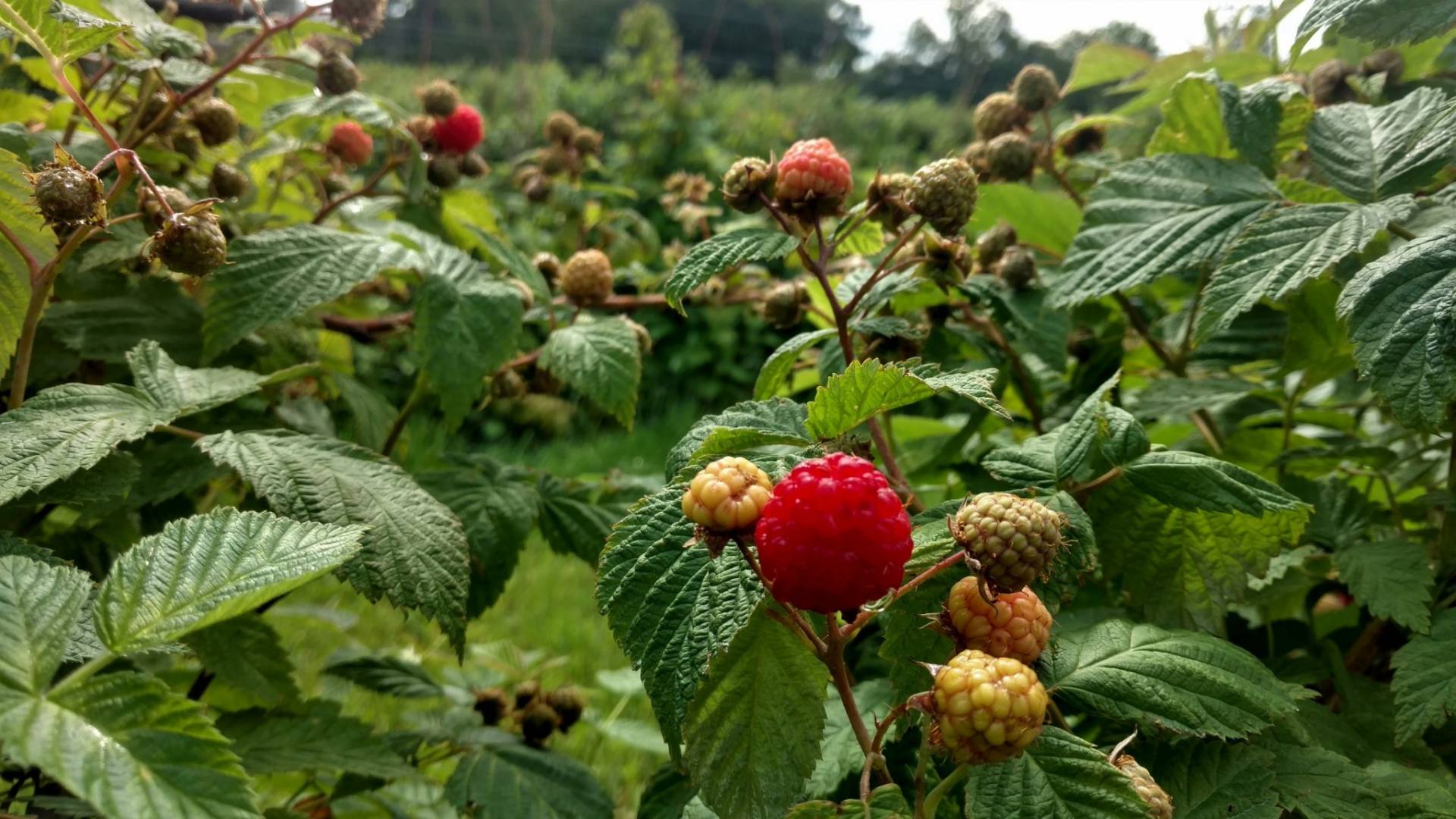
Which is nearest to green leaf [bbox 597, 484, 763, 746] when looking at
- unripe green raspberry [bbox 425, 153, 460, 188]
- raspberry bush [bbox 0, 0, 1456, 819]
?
raspberry bush [bbox 0, 0, 1456, 819]

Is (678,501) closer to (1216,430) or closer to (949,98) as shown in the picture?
(1216,430)

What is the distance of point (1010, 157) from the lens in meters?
1.09

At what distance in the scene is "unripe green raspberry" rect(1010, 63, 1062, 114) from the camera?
1.12 meters

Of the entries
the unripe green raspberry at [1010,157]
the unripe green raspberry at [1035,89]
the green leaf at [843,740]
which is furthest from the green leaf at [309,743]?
the unripe green raspberry at [1035,89]

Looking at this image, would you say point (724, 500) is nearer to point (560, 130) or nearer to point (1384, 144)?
point (1384, 144)

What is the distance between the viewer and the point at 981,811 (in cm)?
54

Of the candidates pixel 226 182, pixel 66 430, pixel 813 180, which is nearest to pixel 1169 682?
pixel 813 180

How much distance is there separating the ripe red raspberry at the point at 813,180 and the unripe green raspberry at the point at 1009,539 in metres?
0.30

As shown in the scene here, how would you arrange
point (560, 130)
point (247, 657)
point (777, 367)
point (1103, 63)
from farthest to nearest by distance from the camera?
1. point (560, 130)
2. point (1103, 63)
3. point (247, 657)
4. point (777, 367)

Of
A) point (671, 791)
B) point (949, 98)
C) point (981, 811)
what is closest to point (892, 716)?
point (981, 811)

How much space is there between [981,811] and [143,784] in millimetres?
415

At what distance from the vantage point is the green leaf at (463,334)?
0.98 meters

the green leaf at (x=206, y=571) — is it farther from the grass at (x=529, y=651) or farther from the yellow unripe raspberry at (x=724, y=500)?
the grass at (x=529, y=651)

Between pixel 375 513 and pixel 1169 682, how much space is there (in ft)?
1.91
